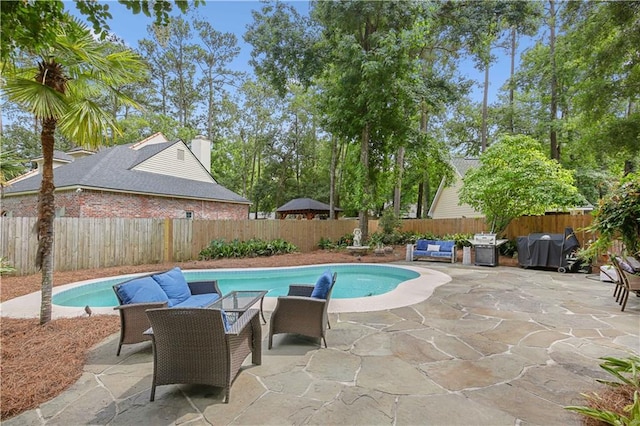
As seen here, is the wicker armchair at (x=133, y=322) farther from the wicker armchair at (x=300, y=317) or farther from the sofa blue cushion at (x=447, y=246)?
the sofa blue cushion at (x=447, y=246)

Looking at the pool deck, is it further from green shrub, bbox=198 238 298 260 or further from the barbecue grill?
green shrub, bbox=198 238 298 260

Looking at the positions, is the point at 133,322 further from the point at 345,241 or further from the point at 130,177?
the point at 345,241

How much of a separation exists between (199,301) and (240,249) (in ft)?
26.0

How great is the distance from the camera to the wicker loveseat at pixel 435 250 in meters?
11.8

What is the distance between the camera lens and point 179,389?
282cm

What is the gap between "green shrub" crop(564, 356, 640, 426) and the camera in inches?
82.0

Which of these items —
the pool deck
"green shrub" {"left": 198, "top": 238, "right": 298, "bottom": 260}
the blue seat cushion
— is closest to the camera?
the pool deck

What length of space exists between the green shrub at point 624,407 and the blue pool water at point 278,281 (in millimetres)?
5121

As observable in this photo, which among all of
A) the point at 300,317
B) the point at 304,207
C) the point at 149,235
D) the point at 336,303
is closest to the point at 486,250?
the point at 336,303

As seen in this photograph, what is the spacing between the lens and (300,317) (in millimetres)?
3744

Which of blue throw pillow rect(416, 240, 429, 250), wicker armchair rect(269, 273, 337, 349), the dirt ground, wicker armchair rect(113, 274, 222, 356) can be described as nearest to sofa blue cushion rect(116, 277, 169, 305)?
wicker armchair rect(113, 274, 222, 356)

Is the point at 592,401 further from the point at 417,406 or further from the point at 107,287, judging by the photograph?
the point at 107,287

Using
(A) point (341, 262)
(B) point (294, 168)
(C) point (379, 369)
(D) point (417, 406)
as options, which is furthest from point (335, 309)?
(B) point (294, 168)

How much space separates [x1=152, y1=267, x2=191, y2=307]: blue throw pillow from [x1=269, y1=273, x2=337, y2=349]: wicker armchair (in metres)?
1.42
